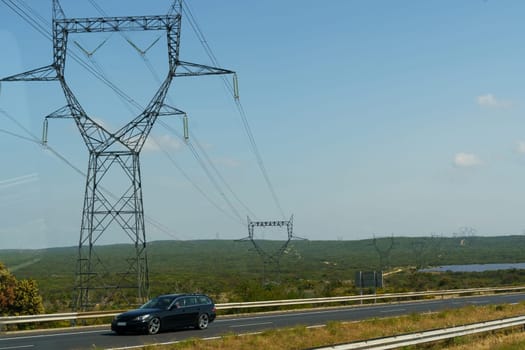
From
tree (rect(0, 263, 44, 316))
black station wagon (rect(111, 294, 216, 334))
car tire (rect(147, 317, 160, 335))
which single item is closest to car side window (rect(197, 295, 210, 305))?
black station wagon (rect(111, 294, 216, 334))

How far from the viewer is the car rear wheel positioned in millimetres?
27750

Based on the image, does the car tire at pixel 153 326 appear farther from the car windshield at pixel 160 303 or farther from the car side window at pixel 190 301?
the car side window at pixel 190 301

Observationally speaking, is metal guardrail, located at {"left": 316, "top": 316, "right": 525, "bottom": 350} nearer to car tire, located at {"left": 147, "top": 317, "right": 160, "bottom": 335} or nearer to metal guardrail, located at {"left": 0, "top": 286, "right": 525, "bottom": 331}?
car tire, located at {"left": 147, "top": 317, "right": 160, "bottom": 335}

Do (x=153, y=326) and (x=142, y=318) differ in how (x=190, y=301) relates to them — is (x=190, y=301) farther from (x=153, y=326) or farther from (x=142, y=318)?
(x=142, y=318)

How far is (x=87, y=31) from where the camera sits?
37031mm

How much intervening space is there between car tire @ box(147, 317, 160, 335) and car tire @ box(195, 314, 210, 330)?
2188 mm

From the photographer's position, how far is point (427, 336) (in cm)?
2014

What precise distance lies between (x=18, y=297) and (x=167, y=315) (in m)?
19.4

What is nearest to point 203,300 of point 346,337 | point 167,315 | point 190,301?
point 190,301

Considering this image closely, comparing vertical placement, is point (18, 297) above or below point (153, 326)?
above

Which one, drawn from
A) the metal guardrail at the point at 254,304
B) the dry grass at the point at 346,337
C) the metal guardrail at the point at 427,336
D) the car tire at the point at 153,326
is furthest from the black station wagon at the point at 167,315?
the metal guardrail at the point at 427,336

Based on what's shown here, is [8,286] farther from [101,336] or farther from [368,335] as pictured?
[368,335]

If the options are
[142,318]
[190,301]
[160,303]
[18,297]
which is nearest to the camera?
[142,318]

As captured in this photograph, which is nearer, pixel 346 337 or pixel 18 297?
pixel 346 337
